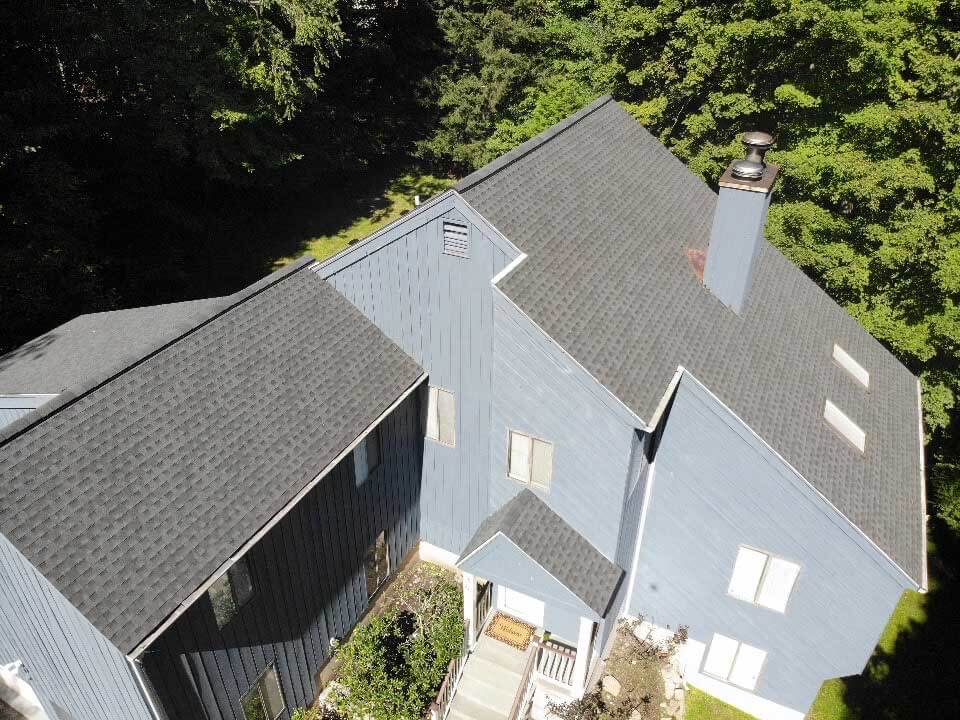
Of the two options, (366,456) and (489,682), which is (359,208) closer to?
(366,456)

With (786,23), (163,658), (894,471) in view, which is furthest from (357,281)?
(786,23)

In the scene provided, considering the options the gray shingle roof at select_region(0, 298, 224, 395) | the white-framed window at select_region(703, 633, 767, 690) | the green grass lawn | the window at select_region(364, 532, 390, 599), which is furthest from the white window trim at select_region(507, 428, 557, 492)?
the green grass lawn

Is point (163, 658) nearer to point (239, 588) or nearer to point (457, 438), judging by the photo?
point (239, 588)

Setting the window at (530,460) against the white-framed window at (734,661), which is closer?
the window at (530,460)

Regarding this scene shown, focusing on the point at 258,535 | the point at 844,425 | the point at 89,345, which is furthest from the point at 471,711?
the point at 89,345

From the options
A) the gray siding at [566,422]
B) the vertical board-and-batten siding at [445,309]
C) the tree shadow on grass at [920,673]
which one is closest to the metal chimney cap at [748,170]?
the vertical board-and-batten siding at [445,309]

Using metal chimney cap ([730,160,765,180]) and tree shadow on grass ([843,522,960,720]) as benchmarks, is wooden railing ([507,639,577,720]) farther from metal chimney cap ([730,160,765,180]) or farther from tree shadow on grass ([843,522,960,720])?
metal chimney cap ([730,160,765,180])

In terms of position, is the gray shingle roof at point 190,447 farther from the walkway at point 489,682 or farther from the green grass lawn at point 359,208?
the green grass lawn at point 359,208
